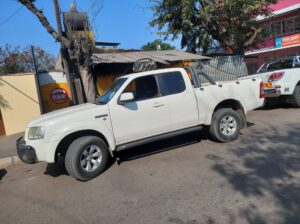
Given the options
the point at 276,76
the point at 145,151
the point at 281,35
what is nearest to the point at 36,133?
the point at 145,151

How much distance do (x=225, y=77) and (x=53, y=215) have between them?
559 inches

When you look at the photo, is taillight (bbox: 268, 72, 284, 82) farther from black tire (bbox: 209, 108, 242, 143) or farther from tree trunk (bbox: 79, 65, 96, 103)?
tree trunk (bbox: 79, 65, 96, 103)

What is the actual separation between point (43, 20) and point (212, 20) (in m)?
Result: 9.63

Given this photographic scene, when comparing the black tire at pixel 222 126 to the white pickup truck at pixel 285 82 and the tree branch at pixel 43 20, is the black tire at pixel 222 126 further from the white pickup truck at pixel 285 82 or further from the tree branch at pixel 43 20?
the tree branch at pixel 43 20

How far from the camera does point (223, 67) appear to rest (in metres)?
16.4

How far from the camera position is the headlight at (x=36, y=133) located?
4975mm

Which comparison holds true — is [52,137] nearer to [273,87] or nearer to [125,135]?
[125,135]

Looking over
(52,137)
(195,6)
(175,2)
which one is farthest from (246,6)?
(52,137)

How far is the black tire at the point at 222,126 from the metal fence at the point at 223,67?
9.04 m

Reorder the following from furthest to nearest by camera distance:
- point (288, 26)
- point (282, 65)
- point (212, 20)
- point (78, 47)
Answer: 1. point (288, 26)
2. point (212, 20)
3. point (282, 65)
4. point (78, 47)

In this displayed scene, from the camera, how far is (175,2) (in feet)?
51.3

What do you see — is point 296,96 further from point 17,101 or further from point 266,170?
point 17,101

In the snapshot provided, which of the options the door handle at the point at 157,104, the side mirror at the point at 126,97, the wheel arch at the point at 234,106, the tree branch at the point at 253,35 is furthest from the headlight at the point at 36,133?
the tree branch at the point at 253,35

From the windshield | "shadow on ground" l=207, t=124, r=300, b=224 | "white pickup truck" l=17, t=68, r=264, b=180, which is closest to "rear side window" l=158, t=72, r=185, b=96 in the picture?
"white pickup truck" l=17, t=68, r=264, b=180
